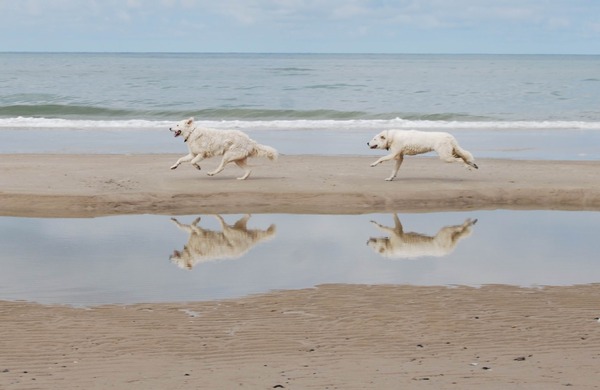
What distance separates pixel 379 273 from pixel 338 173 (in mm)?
7343

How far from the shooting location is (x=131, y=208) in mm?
14398

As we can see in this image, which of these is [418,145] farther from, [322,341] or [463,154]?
[322,341]

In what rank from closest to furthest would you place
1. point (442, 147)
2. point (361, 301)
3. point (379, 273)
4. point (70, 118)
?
1. point (361, 301)
2. point (379, 273)
3. point (442, 147)
4. point (70, 118)

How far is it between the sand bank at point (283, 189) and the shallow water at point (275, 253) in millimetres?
614

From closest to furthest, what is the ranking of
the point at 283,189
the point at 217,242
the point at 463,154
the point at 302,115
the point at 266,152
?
the point at 217,242 → the point at 283,189 → the point at 266,152 → the point at 463,154 → the point at 302,115

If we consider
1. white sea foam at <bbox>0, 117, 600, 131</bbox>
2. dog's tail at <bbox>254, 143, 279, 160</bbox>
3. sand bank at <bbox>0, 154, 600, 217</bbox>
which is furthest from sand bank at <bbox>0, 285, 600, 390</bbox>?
white sea foam at <bbox>0, 117, 600, 131</bbox>

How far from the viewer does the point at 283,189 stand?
15602 mm

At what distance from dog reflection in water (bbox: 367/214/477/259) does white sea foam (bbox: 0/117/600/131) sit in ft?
65.2

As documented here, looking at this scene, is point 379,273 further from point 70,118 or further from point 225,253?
point 70,118

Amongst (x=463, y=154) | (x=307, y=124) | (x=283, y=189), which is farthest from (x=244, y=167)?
(x=307, y=124)

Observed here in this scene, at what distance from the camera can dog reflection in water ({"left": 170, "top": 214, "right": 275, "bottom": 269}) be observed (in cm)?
1112

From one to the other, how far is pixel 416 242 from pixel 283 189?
12.8 ft

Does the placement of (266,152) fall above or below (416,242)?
above

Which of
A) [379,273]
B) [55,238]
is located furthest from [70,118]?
[379,273]
